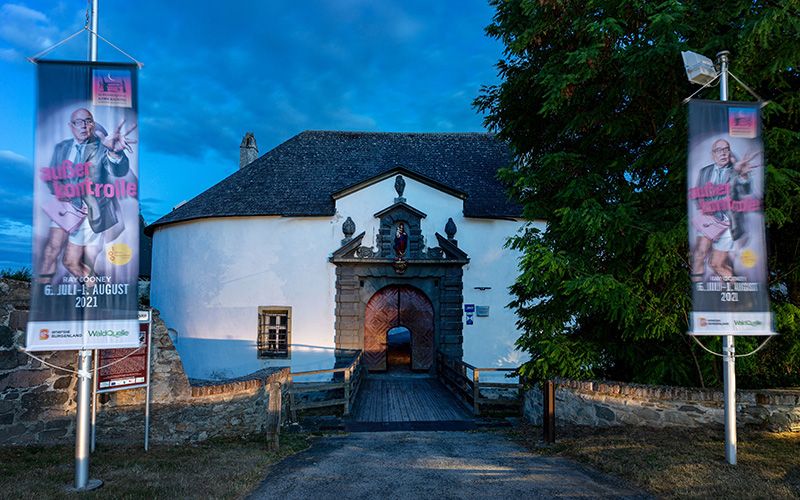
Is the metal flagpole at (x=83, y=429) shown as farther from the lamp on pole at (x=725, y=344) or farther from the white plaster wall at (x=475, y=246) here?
the white plaster wall at (x=475, y=246)

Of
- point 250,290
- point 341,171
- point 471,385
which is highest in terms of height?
point 341,171

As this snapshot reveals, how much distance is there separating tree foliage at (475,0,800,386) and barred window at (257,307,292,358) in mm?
8089

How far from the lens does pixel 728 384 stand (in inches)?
221

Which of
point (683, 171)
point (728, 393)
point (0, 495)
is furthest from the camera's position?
point (683, 171)

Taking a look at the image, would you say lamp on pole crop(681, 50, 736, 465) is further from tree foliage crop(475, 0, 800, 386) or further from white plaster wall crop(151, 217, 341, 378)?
white plaster wall crop(151, 217, 341, 378)

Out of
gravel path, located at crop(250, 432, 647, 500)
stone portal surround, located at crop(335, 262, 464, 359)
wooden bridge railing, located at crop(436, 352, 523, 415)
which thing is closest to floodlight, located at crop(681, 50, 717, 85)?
gravel path, located at crop(250, 432, 647, 500)

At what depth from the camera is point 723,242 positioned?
18.4ft

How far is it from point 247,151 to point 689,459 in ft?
Result: 63.1

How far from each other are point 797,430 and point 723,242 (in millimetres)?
2857

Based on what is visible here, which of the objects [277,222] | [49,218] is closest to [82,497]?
[49,218]

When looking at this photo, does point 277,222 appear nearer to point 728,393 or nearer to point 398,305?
point 398,305

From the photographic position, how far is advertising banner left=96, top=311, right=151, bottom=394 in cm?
624

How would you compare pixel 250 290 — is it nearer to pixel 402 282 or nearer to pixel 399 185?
pixel 402 282

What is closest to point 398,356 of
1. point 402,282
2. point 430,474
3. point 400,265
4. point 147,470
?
point 402,282
